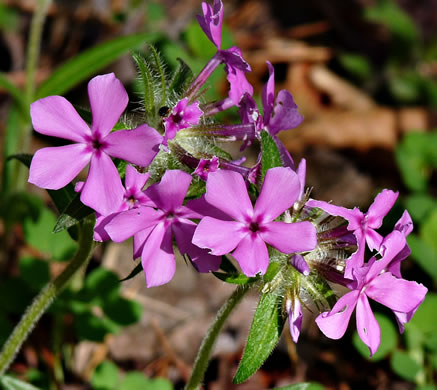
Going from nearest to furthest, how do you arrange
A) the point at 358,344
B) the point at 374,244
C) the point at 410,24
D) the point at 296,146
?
the point at 374,244 < the point at 358,344 < the point at 296,146 < the point at 410,24

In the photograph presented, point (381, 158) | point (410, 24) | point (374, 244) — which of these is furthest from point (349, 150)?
point (374, 244)

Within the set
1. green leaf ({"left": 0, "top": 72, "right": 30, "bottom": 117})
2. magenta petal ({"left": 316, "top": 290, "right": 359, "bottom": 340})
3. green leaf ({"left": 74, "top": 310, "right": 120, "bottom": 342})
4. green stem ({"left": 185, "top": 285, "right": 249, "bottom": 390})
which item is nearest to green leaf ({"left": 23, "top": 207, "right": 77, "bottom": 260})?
green leaf ({"left": 74, "top": 310, "right": 120, "bottom": 342})

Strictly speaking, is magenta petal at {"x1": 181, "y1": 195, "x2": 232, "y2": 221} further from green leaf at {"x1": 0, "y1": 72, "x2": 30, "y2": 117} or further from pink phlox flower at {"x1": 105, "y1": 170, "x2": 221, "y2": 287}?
green leaf at {"x1": 0, "y1": 72, "x2": 30, "y2": 117}

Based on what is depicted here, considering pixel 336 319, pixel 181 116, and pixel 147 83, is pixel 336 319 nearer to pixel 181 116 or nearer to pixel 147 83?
pixel 181 116

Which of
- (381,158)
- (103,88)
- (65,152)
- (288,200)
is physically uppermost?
(103,88)

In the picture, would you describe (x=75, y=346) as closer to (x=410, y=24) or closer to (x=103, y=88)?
(x=103, y=88)

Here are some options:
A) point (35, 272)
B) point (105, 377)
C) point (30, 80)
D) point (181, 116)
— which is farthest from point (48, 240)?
point (181, 116)

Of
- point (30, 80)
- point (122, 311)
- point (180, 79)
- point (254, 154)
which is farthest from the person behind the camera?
point (254, 154)
